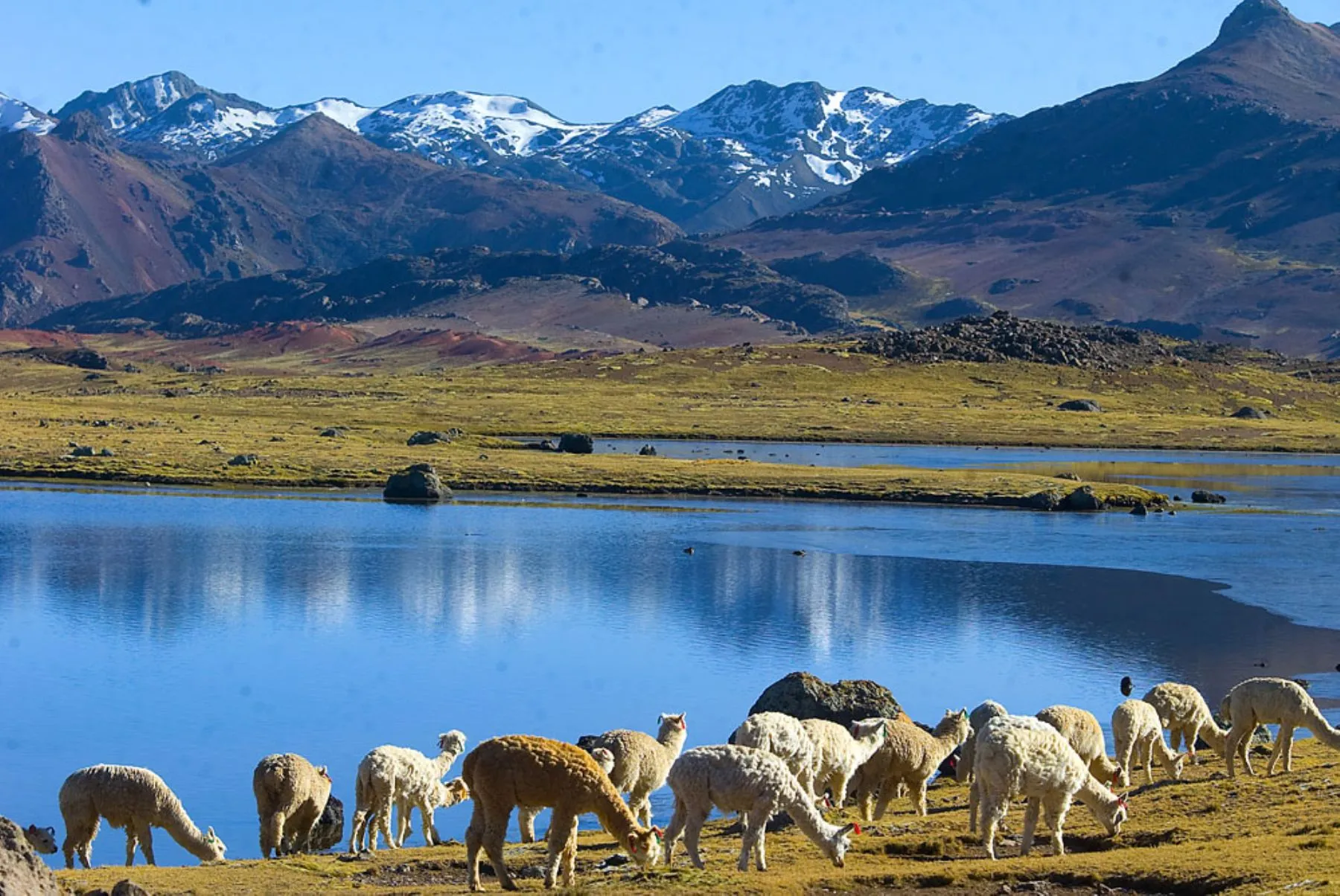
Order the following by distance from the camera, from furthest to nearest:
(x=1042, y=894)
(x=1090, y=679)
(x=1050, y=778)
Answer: (x=1090, y=679)
(x=1050, y=778)
(x=1042, y=894)

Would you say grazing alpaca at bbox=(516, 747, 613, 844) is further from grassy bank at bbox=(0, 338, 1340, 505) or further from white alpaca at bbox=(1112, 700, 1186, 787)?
grassy bank at bbox=(0, 338, 1340, 505)

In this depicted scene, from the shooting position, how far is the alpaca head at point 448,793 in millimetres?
27984

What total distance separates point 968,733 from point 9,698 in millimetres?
25773

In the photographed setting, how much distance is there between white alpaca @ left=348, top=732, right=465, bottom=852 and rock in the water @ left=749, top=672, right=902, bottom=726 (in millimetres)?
7761

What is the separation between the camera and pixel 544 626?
5525 cm

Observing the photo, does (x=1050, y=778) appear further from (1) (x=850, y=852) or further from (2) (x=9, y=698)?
(2) (x=9, y=698)

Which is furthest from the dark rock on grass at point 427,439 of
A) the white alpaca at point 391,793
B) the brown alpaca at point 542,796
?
the brown alpaca at point 542,796

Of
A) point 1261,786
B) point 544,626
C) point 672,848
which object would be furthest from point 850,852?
point 544,626

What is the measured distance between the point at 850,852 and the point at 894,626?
32.1 metres

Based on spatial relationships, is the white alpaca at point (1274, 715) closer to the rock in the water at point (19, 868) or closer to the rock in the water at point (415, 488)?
the rock in the water at point (19, 868)

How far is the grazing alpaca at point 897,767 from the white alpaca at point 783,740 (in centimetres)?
172

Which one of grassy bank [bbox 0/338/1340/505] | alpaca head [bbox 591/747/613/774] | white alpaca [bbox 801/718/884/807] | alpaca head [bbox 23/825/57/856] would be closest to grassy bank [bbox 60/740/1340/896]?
white alpaca [bbox 801/718/884/807]

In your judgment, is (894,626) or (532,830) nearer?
(532,830)

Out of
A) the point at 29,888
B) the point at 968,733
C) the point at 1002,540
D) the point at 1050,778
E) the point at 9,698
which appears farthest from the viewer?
the point at 1002,540
